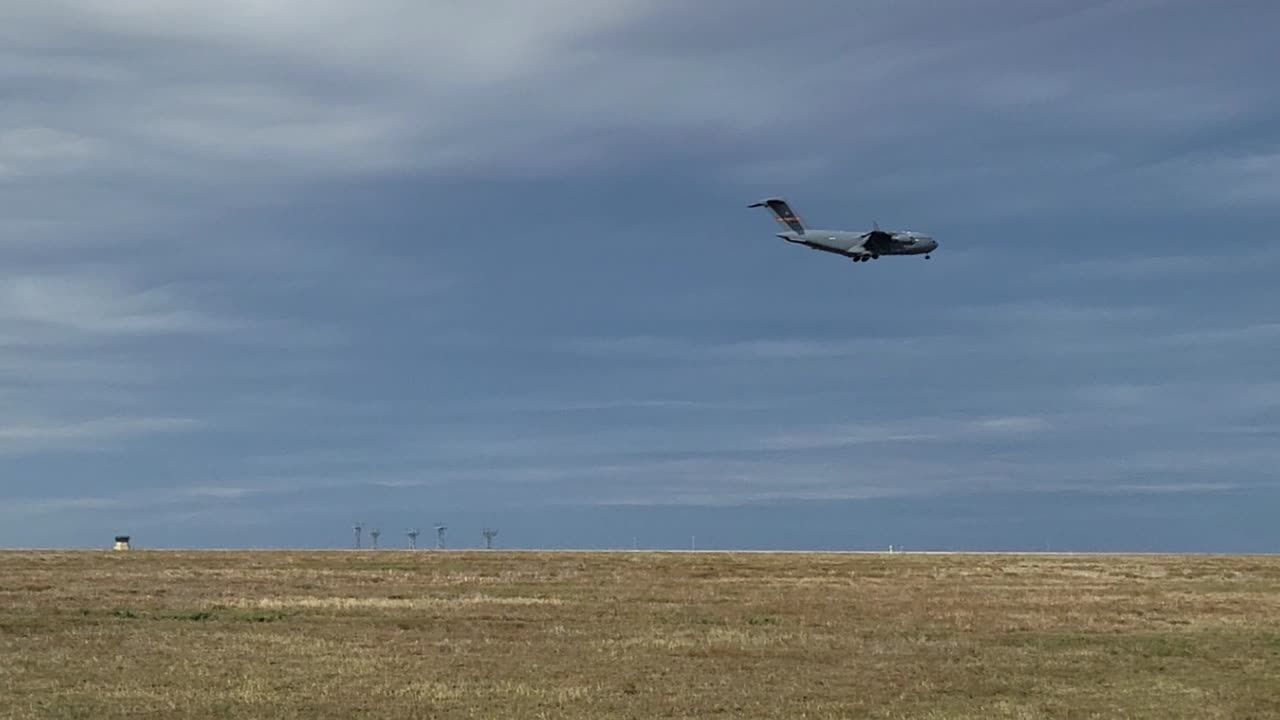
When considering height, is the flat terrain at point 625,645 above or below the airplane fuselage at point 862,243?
below

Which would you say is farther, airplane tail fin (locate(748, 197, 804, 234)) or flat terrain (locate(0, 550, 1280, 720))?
airplane tail fin (locate(748, 197, 804, 234))

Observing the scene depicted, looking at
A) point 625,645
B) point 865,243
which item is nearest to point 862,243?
point 865,243

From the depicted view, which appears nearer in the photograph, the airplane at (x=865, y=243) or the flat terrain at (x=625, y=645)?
the flat terrain at (x=625, y=645)

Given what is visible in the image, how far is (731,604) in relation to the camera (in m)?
54.5

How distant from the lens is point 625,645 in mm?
38188

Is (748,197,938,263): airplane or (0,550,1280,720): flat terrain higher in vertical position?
(748,197,938,263): airplane

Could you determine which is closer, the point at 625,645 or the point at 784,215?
the point at 625,645

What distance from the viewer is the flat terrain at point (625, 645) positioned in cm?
2817

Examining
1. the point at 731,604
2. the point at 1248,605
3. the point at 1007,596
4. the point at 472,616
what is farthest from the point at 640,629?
the point at 1248,605

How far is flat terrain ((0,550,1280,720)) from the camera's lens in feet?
92.4

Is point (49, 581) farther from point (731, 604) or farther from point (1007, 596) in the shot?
point (1007, 596)

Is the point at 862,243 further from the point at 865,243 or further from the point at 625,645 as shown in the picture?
the point at 625,645

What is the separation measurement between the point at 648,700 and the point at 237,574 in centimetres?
4580

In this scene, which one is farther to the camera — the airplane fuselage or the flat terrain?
→ the airplane fuselage
